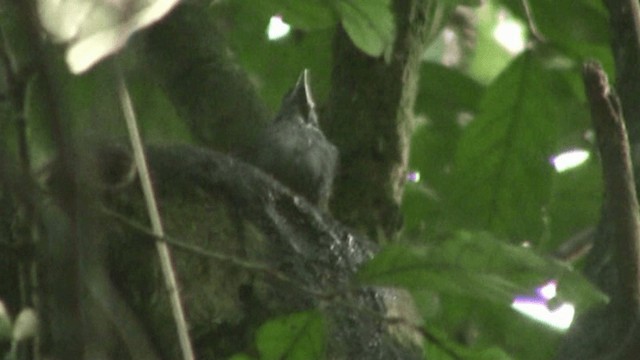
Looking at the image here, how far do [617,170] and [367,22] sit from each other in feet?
1.18

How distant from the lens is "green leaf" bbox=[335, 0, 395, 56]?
118 centimetres

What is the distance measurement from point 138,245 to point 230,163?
0.68 ft

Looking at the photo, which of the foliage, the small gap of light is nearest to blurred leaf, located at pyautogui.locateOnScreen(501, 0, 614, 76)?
the foliage

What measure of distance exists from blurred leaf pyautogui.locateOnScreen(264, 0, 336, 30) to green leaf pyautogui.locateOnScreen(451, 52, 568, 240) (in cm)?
30

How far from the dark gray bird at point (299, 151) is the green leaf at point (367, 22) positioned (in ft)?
1.49

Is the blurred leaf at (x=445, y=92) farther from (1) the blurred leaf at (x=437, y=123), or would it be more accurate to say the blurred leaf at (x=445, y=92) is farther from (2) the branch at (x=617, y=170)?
(2) the branch at (x=617, y=170)

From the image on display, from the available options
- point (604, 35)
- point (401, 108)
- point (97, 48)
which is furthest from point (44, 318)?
point (401, 108)

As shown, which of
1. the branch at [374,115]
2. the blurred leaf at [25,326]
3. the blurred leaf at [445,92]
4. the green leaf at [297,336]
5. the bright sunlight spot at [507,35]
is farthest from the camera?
the bright sunlight spot at [507,35]

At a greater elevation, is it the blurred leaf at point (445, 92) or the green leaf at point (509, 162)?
the green leaf at point (509, 162)

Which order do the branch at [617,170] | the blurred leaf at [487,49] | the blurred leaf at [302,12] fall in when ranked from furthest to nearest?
the blurred leaf at [487,49] → the blurred leaf at [302,12] → the branch at [617,170]

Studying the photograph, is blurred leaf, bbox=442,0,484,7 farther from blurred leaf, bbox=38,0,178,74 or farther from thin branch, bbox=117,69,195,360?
blurred leaf, bbox=38,0,178,74

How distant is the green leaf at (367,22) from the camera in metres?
1.18

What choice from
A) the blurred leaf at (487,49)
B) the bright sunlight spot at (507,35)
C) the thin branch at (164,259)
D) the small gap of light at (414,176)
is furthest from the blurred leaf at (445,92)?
the thin branch at (164,259)

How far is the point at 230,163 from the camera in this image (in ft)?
4.51
